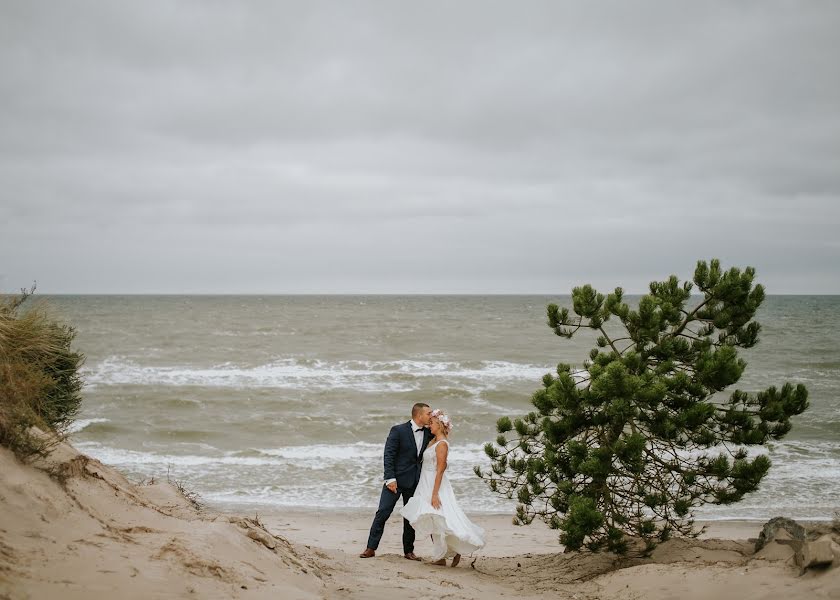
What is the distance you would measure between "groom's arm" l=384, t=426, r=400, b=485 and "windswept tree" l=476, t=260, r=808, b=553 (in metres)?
1.22

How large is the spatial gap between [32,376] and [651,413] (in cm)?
675

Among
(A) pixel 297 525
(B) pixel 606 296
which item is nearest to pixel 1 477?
(B) pixel 606 296

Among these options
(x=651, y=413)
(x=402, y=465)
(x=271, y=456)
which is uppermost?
(x=651, y=413)

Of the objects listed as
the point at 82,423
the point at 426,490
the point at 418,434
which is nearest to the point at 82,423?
the point at 82,423

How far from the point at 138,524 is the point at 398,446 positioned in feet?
10.8

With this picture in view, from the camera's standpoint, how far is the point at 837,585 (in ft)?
15.9

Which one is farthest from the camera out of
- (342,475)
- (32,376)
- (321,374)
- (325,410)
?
(321,374)

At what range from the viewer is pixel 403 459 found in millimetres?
7805

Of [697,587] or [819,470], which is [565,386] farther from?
[819,470]

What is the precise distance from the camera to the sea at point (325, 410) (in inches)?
532

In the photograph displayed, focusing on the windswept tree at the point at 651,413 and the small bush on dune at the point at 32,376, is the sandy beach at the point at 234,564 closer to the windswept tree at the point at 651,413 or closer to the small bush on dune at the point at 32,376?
the small bush on dune at the point at 32,376

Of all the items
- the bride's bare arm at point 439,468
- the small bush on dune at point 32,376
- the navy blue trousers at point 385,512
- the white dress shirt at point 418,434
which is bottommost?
the navy blue trousers at point 385,512

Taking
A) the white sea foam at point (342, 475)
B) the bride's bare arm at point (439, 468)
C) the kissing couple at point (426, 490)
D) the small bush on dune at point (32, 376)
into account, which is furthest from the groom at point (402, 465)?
the white sea foam at point (342, 475)

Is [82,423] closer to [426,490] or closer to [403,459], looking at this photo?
[403,459]
